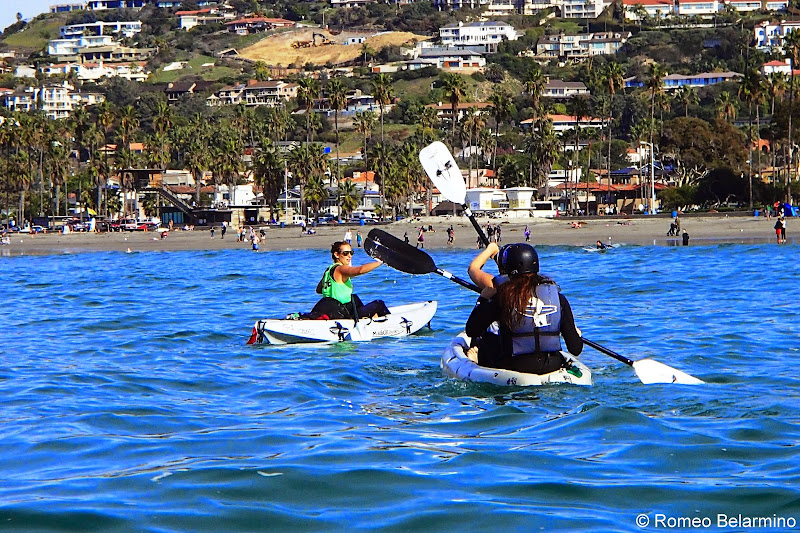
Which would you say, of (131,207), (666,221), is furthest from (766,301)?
(131,207)

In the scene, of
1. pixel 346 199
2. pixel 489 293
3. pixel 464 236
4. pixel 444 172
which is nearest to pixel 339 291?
pixel 444 172

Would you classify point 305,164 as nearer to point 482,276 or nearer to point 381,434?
point 482,276

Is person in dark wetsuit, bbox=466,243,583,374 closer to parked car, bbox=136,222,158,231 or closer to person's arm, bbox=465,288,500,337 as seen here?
person's arm, bbox=465,288,500,337

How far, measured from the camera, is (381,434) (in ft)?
29.2

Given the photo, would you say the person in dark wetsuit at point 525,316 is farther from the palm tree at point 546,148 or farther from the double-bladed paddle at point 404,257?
the palm tree at point 546,148

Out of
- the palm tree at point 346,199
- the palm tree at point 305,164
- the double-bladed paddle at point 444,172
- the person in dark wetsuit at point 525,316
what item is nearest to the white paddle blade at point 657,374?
the person in dark wetsuit at point 525,316

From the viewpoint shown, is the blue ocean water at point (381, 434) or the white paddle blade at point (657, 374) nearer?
the blue ocean water at point (381, 434)

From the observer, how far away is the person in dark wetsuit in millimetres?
9680

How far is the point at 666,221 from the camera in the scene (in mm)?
74062

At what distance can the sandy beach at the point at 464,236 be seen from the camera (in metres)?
57.4

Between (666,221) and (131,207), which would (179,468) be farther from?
(131,207)

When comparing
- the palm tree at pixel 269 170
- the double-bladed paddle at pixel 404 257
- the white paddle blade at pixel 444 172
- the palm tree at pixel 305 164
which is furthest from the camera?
the palm tree at pixel 305 164

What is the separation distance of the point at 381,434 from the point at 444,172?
677cm

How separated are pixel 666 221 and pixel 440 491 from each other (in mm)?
69403
